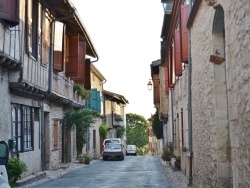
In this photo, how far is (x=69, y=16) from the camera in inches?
797

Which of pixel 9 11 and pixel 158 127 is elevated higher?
pixel 9 11

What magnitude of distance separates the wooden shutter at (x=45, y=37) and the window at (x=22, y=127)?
8.15 ft

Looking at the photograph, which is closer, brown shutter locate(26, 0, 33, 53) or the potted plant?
brown shutter locate(26, 0, 33, 53)

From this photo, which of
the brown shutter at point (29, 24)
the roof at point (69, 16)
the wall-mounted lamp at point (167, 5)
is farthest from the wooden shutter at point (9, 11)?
the wall-mounted lamp at point (167, 5)

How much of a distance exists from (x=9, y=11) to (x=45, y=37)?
5789mm

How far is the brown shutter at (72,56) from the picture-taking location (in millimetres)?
23328

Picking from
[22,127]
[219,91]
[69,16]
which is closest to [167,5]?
[69,16]

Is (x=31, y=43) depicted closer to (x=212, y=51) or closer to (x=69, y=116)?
(x=69, y=116)

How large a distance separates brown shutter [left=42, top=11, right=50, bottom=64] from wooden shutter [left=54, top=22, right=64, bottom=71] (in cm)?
92

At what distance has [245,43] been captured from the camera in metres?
5.29

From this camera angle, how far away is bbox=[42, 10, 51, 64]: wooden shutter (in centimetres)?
1805

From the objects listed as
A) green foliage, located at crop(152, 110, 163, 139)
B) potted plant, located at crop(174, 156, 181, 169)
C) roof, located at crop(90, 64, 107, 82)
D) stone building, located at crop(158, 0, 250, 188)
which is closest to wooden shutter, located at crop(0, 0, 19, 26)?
stone building, located at crop(158, 0, 250, 188)

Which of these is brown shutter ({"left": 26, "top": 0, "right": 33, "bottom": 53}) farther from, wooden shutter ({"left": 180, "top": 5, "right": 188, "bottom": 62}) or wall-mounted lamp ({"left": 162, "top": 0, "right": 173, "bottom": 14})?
wall-mounted lamp ({"left": 162, "top": 0, "right": 173, "bottom": 14})

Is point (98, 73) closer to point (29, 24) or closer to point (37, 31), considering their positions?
point (37, 31)
